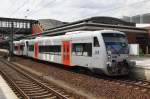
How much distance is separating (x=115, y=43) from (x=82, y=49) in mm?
2951

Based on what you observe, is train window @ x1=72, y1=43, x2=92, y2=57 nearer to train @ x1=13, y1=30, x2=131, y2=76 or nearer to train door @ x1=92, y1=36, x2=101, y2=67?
train @ x1=13, y1=30, x2=131, y2=76

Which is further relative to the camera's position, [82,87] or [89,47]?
[89,47]

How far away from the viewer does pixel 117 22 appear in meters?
66.6

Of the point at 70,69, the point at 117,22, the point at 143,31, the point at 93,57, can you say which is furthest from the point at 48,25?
the point at 93,57

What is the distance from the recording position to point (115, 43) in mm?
19906

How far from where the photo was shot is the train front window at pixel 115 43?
63.8ft

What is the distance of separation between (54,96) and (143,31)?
47799mm

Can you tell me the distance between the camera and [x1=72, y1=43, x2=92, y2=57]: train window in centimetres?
2086

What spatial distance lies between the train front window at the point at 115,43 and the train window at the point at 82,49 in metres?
1.51

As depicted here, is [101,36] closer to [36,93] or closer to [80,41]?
[80,41]

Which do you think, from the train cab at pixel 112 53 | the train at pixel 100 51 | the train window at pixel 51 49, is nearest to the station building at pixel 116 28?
the train window at pixel 51 49

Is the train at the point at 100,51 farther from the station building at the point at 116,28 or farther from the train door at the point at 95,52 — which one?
the station building at the point at 116,28

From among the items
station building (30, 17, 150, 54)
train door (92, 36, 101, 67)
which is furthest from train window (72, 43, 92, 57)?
station building (30, 17, 150, 54)

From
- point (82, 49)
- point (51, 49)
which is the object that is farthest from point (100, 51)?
point (51, 49)
